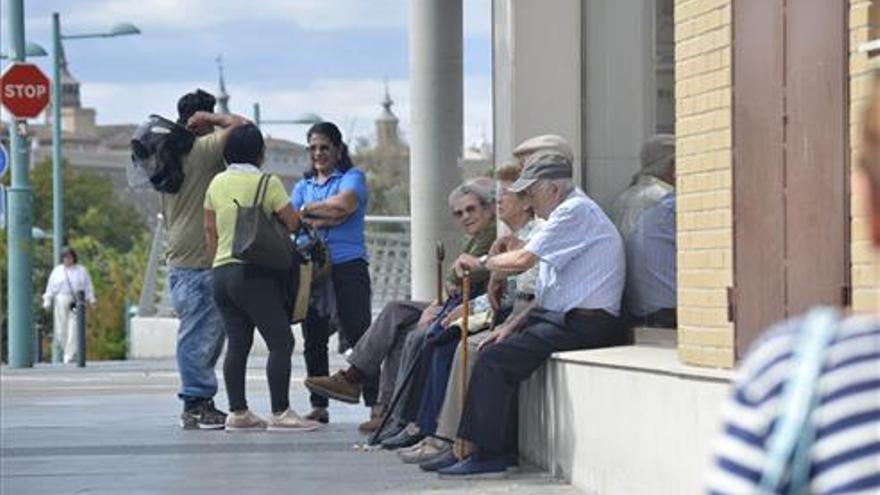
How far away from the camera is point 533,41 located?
1191 centimetres

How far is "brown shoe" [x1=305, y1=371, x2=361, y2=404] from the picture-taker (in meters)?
12.9

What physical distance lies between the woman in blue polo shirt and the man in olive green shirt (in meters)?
0.52

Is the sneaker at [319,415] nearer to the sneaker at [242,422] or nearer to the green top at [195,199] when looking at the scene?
the sneaker at [242,422]

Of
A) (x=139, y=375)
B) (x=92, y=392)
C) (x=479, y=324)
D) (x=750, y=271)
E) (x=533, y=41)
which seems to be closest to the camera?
(x=750, y=271)

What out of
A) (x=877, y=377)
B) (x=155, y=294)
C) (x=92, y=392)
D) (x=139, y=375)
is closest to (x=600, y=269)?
(x=877, y=377)

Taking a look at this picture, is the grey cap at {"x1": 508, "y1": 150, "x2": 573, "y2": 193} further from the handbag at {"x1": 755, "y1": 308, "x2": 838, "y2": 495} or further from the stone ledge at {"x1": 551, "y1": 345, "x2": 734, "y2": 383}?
the handbag at {"x1": 755, "y1": 308, "x2": 838, "y2": 495}

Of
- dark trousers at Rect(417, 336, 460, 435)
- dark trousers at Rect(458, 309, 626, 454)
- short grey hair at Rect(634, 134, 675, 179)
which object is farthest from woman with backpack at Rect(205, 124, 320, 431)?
dark trousers at Rect(458, 309, 626, 454)

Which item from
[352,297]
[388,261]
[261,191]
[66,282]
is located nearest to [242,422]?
[352,297]

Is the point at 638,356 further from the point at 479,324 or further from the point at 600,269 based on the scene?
the point at 479,324

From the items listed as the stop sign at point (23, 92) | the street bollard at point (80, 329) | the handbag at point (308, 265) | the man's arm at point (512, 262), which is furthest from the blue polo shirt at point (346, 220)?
the stop sign at point (23, 92)

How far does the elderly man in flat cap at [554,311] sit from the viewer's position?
10023mm

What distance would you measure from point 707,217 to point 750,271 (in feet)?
1.72

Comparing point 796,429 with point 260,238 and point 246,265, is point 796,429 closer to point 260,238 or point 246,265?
point 260,238

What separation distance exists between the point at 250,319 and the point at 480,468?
3.00 meters
